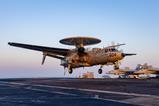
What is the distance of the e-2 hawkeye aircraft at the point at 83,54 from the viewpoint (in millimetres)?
55375

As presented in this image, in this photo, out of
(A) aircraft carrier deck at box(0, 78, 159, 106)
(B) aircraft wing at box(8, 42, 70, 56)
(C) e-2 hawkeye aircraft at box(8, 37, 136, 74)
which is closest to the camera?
(A) aircraft carrier deck at box(0, 78, 159, 106)

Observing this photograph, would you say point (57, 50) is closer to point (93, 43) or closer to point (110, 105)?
point (93, 43)

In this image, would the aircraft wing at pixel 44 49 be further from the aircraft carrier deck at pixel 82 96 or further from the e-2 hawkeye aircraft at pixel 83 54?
the aircraft carrier deck at pixel 82 96

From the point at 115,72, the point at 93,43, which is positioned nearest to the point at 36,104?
the point at 93,43

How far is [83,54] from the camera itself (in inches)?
2291

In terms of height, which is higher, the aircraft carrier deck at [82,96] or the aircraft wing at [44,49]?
the aircraft wing at [44,49]

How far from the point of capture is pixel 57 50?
63.0 meters

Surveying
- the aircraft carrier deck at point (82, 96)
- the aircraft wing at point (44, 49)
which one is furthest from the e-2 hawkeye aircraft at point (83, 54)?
the aircraft carrier deck at point (82, 96)

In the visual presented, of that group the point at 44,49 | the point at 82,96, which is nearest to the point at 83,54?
the point at 44,49

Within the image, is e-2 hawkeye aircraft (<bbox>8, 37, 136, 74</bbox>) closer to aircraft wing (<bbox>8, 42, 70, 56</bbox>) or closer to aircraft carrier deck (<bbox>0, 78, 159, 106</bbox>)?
aircraft wing (<bbox>8, 42, 70, 56</bbox>)

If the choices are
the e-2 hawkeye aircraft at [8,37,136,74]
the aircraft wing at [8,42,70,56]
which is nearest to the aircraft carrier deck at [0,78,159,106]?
the e-2 hawkeye aircraft at [8,37,136,74]

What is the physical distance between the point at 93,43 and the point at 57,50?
23.3ft

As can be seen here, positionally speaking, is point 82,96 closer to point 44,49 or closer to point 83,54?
point 83,54

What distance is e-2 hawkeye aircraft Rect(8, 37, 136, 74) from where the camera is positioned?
55.4m
